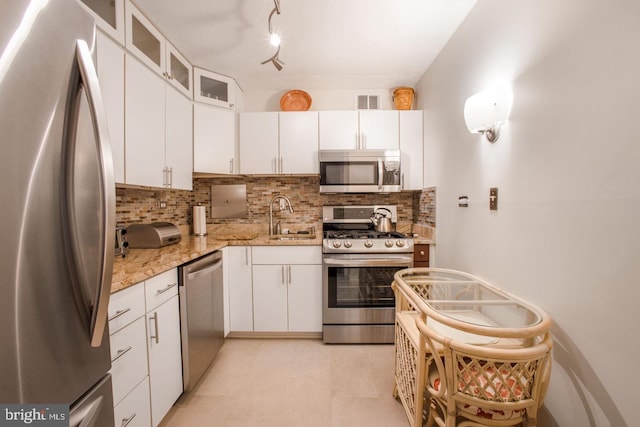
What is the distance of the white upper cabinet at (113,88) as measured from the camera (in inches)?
54.7

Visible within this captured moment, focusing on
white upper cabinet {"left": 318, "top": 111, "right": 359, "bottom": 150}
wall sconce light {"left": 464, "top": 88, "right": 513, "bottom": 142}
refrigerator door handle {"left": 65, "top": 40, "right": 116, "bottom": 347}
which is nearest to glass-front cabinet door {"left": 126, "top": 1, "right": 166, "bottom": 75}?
refrigerator door handle {"left": 65, "top": 40, "right": 116, "bottom": 347}

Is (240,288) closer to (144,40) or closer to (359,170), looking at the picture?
(359,170)

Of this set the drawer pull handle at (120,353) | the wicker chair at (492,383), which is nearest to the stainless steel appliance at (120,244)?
the drawer pull handle at (120,353)

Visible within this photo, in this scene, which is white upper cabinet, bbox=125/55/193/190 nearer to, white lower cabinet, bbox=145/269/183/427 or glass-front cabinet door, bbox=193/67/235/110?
glass-front cabinet door, bbox=193/67/235/110

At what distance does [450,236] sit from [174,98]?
97.5 inches

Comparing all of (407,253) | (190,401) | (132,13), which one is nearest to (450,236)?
(407,253)

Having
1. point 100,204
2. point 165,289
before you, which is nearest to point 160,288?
point 165,289

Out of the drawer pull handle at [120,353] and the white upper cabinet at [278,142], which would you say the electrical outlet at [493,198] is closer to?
the white upper cabinet at [278,142]

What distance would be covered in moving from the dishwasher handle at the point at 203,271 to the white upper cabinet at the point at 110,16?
4.72ft

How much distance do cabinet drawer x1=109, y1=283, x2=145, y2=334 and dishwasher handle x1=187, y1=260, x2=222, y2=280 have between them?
394mm

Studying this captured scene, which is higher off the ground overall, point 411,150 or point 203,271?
point 411,150

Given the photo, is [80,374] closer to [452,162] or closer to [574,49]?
[574,49]

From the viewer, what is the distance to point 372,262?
224 centimetres

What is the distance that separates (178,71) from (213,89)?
370 millimetres
